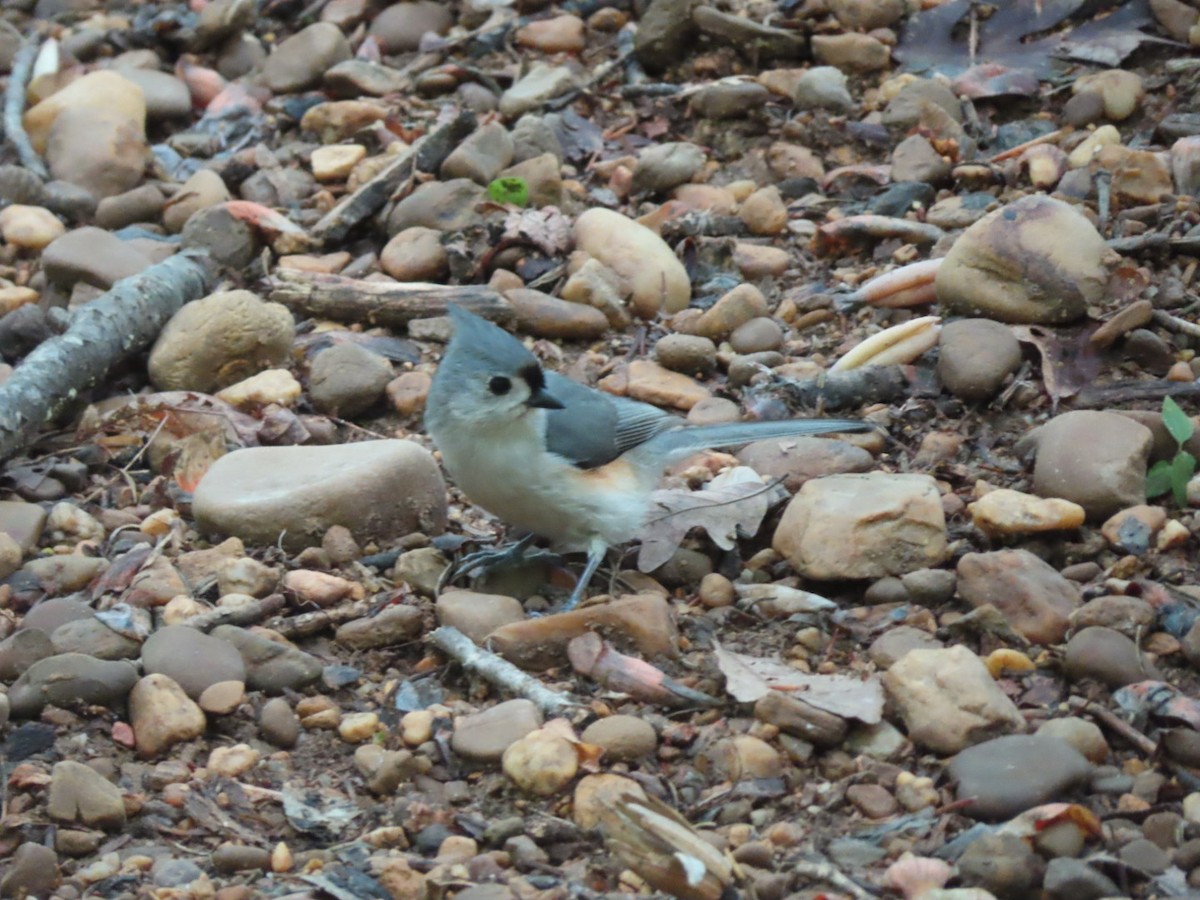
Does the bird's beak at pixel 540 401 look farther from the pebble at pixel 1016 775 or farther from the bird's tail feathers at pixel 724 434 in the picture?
the pebble at pixel 1016 775

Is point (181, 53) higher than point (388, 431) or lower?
higher

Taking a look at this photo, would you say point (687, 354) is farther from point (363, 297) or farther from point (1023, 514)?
point (1023, 514)

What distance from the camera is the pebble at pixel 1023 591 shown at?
369 cm

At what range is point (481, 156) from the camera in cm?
626

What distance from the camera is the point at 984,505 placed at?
4102 mm

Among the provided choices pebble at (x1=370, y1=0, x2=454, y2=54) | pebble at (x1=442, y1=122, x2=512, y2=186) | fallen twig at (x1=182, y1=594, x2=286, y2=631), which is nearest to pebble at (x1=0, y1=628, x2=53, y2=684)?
fallen twig at (x1=182, y1=594, x2=286, y2=631)

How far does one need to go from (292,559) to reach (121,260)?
2187mm

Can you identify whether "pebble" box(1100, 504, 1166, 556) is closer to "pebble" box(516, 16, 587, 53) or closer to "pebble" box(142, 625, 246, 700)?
"pebble" box(142, 625, 246, 700)

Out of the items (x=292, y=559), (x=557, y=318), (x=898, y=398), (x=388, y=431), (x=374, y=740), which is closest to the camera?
(x=374, y=740)

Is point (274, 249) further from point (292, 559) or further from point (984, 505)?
point (984, 505)

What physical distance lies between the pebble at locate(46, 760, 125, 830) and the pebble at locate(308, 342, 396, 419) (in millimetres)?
2177

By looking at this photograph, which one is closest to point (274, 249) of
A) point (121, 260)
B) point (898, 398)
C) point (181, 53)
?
point (121, 260)

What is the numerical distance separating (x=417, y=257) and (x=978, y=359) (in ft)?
7.56

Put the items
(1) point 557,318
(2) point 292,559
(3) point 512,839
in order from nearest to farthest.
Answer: (3) point 512,839 → (2) point 292,559 → (1) point 557,318
